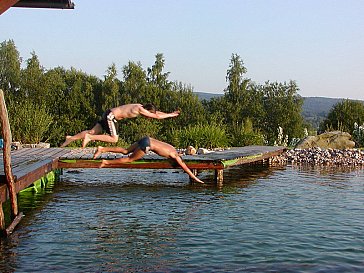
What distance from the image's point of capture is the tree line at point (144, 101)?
2914 cm

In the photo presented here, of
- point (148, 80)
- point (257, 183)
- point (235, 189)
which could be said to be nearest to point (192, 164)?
point (235, 189)

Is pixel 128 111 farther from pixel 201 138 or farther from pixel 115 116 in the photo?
pixel 201 138

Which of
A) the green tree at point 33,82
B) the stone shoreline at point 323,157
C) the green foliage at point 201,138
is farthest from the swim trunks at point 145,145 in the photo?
the green tree at point 33,82

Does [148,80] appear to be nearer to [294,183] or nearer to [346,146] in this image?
[346,146]

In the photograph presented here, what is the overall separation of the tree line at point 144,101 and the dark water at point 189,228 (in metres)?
10.8

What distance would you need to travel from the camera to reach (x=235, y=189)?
17531 mm

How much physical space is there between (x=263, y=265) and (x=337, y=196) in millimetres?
7595

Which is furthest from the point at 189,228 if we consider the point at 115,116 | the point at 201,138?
the point at 201,138

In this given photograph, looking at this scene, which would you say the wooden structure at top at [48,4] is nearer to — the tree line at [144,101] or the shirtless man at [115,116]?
the shirtless man at [115,116]

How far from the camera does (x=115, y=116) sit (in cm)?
736

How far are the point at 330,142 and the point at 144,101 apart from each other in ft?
60.3

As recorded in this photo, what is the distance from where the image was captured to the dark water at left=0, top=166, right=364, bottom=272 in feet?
31.0

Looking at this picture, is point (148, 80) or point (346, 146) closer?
point (346, 146)

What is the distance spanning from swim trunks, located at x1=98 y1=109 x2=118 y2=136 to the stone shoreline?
19.6m
